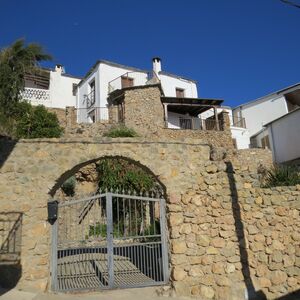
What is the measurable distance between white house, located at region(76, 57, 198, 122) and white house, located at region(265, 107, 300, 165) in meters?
10.0

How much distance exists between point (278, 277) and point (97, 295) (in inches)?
160

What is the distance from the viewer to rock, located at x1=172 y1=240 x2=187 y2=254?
23.7 feet

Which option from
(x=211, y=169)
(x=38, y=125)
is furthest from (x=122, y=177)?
(x=211, y=169)

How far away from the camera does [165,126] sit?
77.2 ft

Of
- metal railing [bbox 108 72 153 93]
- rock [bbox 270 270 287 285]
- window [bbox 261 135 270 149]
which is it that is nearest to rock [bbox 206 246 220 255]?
rock [bbox 270 270 287 285]

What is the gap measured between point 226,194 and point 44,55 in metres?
5.71

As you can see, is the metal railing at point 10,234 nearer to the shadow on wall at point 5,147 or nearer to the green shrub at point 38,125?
the shadow on wall at point 5,147

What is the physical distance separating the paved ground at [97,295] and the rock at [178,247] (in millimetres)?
947

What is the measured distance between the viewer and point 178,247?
23.8ft

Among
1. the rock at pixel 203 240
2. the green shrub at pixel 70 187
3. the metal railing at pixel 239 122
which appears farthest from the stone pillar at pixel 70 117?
the rock at pixel 203 240

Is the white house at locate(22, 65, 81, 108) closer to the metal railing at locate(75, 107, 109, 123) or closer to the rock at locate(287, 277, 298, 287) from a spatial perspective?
the metal railing at locate(75, 107, 109, 123)

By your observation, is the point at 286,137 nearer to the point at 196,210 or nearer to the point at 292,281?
the point at 292,281

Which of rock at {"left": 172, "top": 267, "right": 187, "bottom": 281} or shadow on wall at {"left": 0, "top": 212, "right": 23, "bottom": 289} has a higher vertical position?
shadow on wall at {"left": 0, "top": 212, "right": 23, "bottom": 289}

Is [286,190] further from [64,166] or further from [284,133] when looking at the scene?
[284,133]
